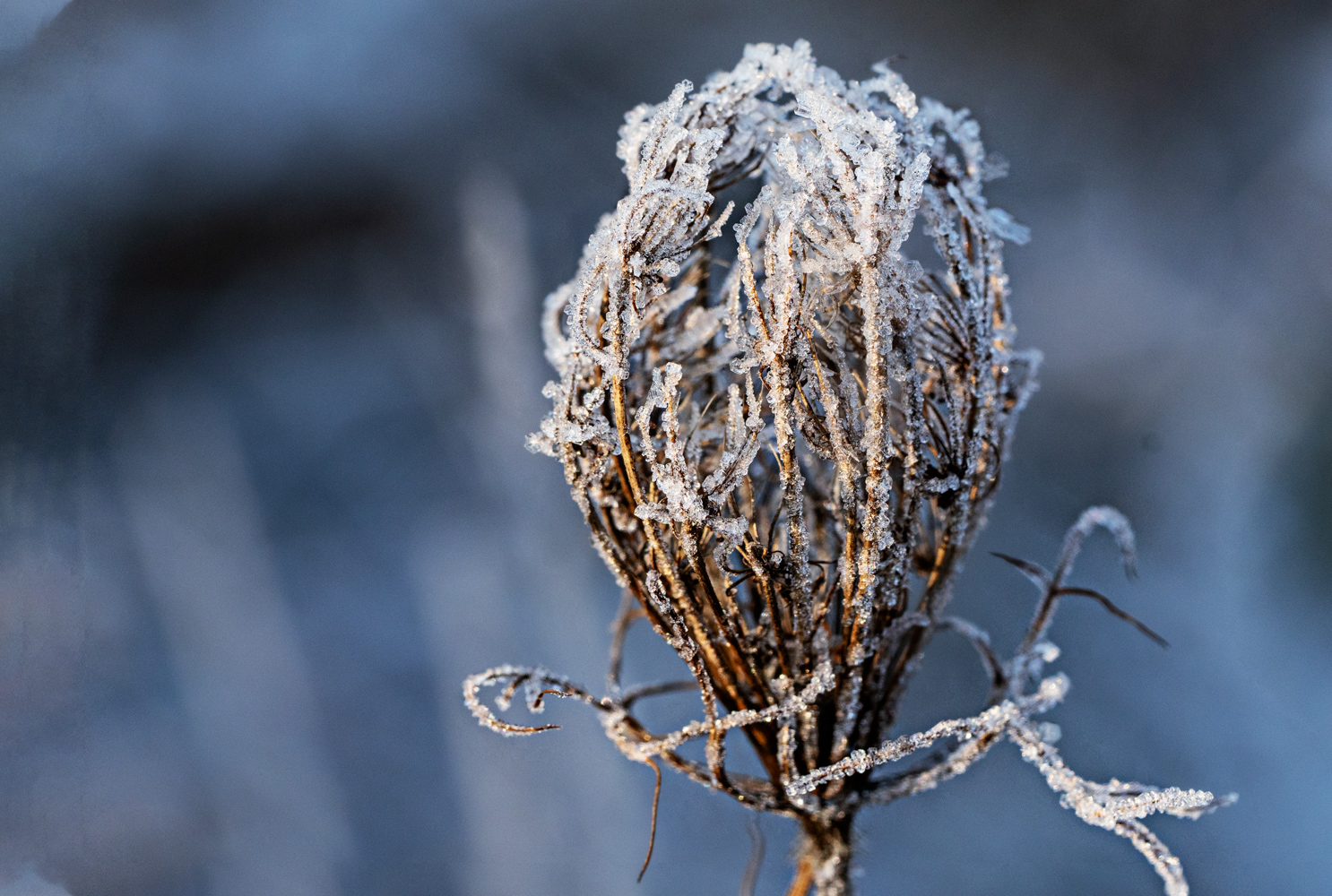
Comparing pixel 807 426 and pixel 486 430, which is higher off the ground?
pixel 486 430

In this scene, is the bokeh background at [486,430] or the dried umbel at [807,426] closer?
the dried umbel at [807,426]

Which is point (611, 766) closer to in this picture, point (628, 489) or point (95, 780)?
point (95, 780)

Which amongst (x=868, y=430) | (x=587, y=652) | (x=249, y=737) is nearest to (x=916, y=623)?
(x=868, y=430)

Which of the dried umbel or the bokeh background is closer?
the dried umbel

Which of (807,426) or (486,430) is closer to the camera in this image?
(807,426)
